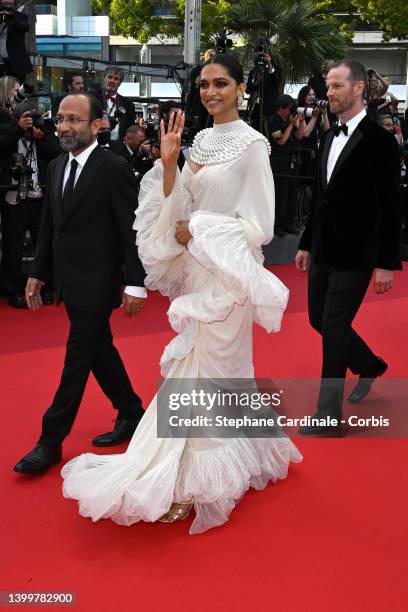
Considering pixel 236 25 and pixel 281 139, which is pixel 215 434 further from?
pixel 236 25

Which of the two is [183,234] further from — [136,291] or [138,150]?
[138,150]

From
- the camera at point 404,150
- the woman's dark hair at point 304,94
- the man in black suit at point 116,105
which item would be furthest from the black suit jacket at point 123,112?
the camera at point 404,150

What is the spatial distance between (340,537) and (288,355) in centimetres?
268

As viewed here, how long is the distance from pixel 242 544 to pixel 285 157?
678cm

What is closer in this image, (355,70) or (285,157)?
(355,70)

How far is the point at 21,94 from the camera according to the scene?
6.93 m

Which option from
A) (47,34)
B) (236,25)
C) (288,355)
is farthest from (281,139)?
(47,34)

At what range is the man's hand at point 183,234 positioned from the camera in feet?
11.0

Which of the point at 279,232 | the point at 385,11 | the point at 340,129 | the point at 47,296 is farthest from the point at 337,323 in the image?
the point at 385,11

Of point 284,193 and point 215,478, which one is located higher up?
point 284,193

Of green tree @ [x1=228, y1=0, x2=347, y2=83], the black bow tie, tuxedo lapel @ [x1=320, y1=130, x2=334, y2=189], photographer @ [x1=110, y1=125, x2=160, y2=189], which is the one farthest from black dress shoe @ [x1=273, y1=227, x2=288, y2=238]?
green tree @ [x1=228, y1=0, x2=347, y2=83]

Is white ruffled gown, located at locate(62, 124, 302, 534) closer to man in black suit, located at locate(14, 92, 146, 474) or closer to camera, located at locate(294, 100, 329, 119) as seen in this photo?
man in black suit, located at locate(14, 92, 146, 474)

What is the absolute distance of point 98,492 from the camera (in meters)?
3.15

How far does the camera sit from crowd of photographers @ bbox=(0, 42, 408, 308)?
23.3 ft
